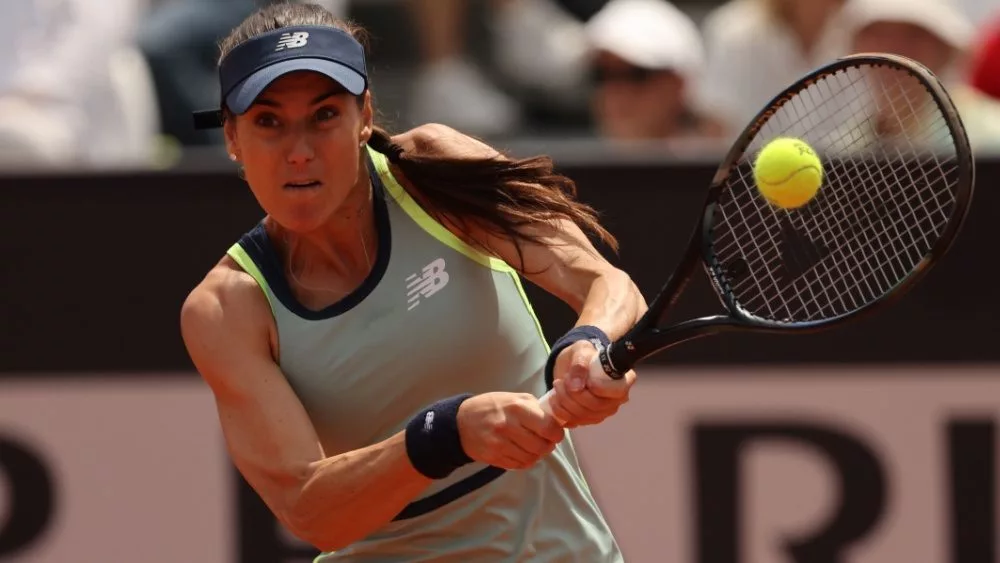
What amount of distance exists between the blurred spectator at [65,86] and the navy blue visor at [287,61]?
271 centimetres

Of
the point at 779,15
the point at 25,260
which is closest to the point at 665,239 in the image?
the point at 779,15

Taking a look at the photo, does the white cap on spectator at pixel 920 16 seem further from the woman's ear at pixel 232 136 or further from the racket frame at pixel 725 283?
the woman's ear at pixel 232 136

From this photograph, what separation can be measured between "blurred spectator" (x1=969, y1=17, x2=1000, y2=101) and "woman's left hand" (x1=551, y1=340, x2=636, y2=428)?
290 cm

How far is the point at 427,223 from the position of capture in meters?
3.19

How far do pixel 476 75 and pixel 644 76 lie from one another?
0.99m

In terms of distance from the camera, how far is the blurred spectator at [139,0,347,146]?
6.16 meters

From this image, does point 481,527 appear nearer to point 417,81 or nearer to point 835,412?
point 835,412

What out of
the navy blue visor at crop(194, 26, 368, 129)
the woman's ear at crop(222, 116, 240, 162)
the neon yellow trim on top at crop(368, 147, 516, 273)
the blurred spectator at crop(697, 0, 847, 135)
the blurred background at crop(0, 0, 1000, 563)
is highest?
the blurred spectator at crop(697, 0, 847, 135)

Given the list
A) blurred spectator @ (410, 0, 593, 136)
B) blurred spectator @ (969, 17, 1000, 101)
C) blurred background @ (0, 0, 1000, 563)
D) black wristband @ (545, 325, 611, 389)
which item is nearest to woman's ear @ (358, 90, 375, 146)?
black wristband @ (545, 325, 611, 389)

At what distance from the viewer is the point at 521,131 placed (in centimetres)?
676

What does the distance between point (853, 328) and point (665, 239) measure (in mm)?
567

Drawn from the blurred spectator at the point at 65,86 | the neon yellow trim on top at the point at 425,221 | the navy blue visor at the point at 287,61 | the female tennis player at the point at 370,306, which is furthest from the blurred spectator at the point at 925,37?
the navy blue visor at the point at 287,61

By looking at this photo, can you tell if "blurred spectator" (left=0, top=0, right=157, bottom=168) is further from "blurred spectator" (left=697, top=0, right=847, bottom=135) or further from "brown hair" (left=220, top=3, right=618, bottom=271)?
"brown hair" (left=220, top=3, right=618, bottom=271)

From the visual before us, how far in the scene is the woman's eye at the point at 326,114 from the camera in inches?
118
